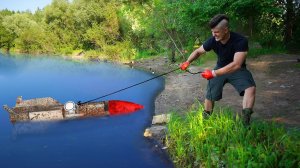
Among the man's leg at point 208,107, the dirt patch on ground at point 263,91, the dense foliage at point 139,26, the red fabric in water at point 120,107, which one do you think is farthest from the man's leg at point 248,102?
the dense foliage at point 139,26

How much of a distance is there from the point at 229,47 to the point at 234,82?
0.73 m

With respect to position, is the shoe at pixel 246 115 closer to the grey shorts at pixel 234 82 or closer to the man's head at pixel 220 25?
the grey shorts at pixel 234 82

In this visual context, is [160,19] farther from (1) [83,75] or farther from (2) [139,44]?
(2) [139,44]

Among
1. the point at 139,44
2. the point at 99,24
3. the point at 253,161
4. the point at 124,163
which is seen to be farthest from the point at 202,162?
the point at 99,24

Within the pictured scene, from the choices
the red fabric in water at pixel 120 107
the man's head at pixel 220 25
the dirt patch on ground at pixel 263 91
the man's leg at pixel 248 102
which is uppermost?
the man's head at pixel 220 25

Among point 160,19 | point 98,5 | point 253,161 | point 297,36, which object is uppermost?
point 98,5

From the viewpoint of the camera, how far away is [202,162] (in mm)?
6641

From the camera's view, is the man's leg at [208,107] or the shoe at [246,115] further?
the man's leg at [208,107]

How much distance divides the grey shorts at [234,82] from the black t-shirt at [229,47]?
254 mm

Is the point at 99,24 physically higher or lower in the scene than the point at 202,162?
higher

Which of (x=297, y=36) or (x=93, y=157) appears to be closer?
(x=93, y=157)

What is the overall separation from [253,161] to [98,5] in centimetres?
3367

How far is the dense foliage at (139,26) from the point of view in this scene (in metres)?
16.8

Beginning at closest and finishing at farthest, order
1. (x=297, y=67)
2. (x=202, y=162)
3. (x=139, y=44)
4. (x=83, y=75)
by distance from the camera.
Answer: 1. (x=202, y=162)
2. (x=297, y=67)
3. (x=83, y=75)
4. (x=139, y=44)
